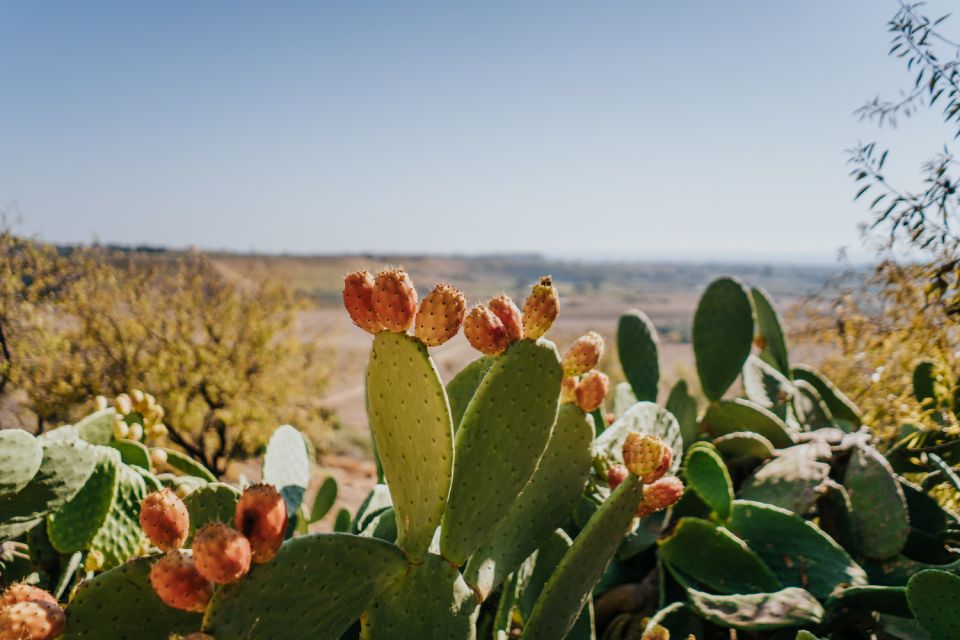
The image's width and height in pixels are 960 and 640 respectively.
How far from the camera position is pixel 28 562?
6.64ft

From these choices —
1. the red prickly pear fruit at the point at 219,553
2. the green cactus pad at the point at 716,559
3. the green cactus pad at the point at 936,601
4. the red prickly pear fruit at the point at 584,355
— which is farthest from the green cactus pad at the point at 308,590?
the green cactus pad at the point at 936,601

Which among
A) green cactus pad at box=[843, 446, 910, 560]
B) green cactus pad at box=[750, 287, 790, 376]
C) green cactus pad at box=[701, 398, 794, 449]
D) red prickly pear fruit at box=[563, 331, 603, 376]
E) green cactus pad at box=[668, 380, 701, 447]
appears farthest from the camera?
green cactus pad at box=[750, 287, 790, 376]

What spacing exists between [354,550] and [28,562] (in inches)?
54.2

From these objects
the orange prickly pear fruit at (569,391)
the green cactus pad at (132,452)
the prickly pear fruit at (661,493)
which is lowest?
the green cactus pad at (132,452)

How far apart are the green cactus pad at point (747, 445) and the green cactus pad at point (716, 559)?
0.55 m

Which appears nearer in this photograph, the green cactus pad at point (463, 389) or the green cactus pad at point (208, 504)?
the green cactus pad at point (208, 504)

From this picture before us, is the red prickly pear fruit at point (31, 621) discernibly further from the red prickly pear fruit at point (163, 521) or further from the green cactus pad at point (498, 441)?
the green cactus pad at point (498, 441)

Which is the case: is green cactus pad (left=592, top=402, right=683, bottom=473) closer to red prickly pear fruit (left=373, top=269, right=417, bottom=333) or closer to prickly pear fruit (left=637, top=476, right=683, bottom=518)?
prickly pear fruit (left=637, top=476, right=683, bottom=518)

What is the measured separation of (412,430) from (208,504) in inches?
27.6

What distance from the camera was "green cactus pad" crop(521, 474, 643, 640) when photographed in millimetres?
1623

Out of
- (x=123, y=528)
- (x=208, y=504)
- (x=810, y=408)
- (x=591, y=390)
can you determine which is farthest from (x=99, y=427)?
(x=810, y=408)

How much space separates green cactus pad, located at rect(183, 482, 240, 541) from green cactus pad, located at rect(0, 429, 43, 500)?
0.37 m

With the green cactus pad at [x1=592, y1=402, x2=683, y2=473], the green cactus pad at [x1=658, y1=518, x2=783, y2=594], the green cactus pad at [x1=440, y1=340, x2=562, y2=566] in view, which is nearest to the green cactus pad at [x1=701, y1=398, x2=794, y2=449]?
the green cactus pad at [x1=592, y1=402, x2=683, y2=473]

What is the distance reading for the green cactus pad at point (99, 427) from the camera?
239cm
